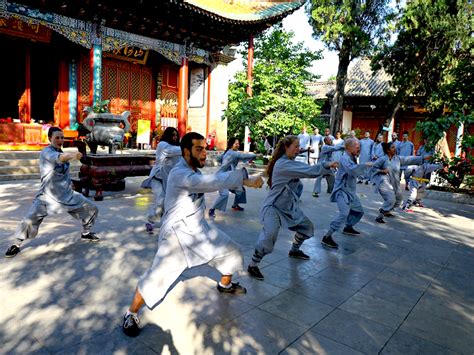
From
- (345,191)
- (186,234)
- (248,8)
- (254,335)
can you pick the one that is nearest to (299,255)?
(345,191)

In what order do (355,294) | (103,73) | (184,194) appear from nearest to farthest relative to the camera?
(184,194)
(355,294)
(103,73)

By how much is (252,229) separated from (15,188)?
5462 mm

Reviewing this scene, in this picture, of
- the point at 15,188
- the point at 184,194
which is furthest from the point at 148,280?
the point at 15,188

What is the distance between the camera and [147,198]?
8070 mm

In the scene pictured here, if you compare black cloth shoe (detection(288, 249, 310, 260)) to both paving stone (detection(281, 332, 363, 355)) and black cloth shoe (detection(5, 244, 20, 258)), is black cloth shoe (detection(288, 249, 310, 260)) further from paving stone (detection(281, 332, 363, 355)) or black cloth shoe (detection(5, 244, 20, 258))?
black cloth shoe (detection(5, 244, 20, 258))

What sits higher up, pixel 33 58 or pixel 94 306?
pixel 33 58

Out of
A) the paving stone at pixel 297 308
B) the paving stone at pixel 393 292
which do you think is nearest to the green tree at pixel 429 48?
the paving stone at pixel 393 292

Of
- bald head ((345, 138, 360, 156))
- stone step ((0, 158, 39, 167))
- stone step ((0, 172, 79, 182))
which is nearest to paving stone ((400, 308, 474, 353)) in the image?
bald head ((345, 138, 360, 156))

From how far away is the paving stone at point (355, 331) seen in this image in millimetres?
2756

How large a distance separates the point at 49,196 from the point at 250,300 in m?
2.52

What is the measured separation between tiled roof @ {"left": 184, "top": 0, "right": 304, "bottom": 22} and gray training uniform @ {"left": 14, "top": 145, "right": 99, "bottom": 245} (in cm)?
1036

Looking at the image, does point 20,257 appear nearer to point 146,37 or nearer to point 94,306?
point 94,306

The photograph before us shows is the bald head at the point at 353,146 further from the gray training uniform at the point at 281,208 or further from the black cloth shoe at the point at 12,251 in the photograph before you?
the black cloth shoe at the point at 12,251

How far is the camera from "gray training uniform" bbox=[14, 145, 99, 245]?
4.20 metres
